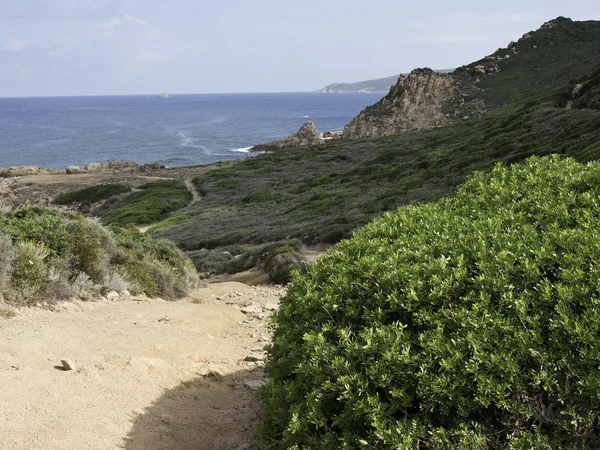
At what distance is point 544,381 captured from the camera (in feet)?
11.0

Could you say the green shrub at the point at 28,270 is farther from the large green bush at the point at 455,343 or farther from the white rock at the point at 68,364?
the large green bush at the point at 455,343

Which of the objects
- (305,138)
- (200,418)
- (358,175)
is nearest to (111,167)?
(305,138)

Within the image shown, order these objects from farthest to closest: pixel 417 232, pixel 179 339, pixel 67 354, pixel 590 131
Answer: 1. pixel 590 131
2. pixel 179 339
3. pixel 67 354
4. pixel 417 232

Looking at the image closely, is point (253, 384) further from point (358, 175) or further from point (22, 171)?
point (22, 171)

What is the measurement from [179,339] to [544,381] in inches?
269

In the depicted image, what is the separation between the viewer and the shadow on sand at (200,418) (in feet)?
18.7

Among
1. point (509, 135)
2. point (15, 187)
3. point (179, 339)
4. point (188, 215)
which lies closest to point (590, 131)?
point (509, 135)

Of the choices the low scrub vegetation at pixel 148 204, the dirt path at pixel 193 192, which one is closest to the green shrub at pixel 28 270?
the low scrub vegetation at pixel 148 204

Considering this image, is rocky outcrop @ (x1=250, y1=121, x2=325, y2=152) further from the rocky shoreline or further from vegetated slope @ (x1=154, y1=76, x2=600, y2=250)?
vegetated slope @ (x1=154, y1=76, x2=600, y2=250)

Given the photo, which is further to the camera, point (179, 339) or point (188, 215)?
point (188, 215)

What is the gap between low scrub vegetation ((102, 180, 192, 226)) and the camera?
43.7 metres

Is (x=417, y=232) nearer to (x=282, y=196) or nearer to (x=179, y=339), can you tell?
(x=179, y=339)

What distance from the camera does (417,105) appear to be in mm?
89125

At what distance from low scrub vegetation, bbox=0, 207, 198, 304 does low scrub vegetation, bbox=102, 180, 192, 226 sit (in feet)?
88.7
